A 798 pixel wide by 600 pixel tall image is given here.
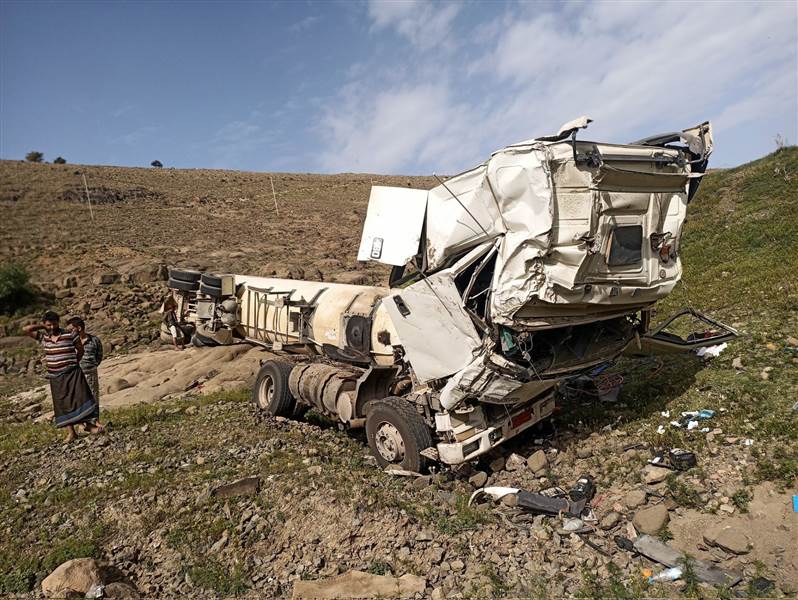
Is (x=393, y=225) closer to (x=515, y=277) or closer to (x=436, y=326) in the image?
(x=436, y=326)

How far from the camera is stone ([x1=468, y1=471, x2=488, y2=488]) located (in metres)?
5.24

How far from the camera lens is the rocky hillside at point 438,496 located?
3.78 m

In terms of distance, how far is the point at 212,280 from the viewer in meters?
9.84

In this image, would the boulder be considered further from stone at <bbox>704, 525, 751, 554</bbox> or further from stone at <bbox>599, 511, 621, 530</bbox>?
stone at <bbox>704, 525, 751, 554</bbox>

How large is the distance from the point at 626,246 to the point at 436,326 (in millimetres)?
1881

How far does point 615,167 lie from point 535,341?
5.95 ft

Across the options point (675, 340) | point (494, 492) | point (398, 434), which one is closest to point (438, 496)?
point (494, 492)

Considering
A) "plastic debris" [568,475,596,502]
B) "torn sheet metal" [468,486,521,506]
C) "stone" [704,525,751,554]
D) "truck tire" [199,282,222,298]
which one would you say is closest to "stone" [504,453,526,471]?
"torn sheet metal" [468,486,521,506]

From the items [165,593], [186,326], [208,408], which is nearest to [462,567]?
[165,593]

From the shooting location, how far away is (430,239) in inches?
201

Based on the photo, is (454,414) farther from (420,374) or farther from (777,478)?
(777,478)

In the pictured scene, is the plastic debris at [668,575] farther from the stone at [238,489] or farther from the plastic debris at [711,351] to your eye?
the plastic debris at [711,351]

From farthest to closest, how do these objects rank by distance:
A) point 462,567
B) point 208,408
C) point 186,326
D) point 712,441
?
point 186,326 < point 208,408 < point 712,441 < point 462,567

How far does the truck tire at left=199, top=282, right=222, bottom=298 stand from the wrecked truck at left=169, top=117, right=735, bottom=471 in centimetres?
459
